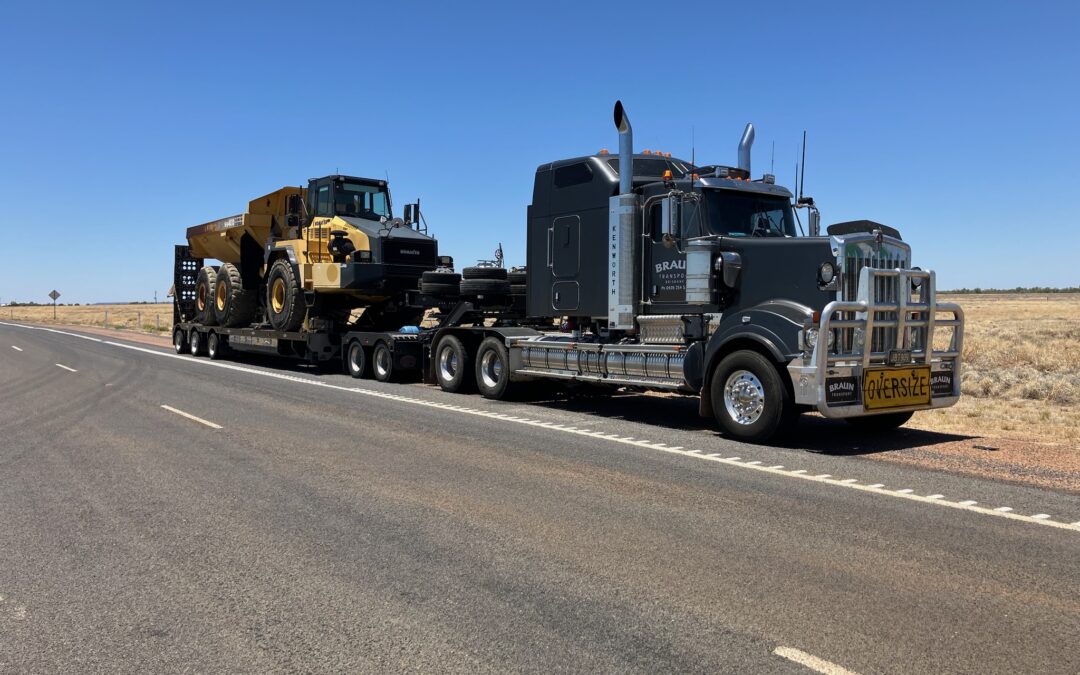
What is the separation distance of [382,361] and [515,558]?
12328 mm

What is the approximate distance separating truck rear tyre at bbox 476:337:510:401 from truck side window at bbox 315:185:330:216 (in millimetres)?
Answer: 5965

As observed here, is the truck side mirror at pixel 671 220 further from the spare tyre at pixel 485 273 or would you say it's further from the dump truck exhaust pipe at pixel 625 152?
the spare tyre at pixel 485 273

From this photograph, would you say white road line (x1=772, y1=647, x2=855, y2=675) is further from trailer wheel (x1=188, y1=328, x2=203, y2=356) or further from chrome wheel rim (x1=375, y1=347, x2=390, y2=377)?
trailer wheel (x1=188, y1=328, x2=203, y2=356)

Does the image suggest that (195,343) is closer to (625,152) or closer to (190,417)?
(190,417)

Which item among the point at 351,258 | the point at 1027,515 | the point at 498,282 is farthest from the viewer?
the point at 351,258

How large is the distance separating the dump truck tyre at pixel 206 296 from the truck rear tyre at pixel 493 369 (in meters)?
11.5

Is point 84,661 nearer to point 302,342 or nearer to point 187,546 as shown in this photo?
point 187,546

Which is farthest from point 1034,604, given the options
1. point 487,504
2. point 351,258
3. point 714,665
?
point 351,258

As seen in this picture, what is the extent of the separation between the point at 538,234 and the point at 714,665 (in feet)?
32.3

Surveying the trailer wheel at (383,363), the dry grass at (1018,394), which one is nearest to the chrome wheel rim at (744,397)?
the dry grass at (1018,394)

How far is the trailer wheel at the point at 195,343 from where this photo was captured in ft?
79.8

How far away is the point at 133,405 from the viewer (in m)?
12.7

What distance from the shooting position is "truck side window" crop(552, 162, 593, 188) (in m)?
12.1

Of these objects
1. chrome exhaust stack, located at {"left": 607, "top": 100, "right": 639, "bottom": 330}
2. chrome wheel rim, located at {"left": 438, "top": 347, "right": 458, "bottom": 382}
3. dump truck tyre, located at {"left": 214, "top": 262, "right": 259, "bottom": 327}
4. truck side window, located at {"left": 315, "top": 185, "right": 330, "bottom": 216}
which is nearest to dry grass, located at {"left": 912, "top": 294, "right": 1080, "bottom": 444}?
chrome exhaust stack, located at {"left": 607, "top": 100, "right": 639, "bottom": 330}
